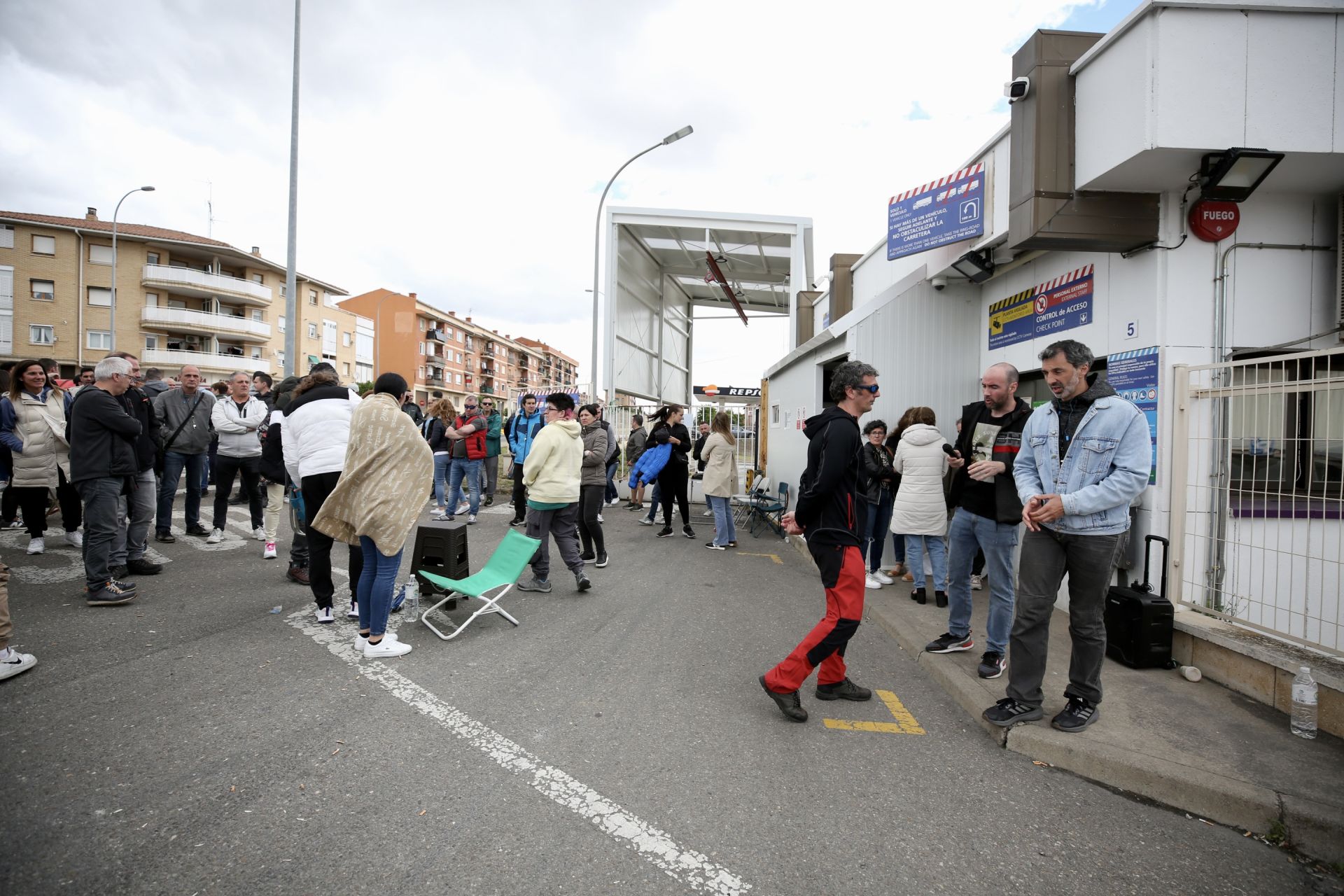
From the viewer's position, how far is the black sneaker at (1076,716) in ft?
11.2

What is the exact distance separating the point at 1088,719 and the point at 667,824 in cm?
237

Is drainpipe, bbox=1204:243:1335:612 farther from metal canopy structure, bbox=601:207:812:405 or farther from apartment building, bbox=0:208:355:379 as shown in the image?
apartment building, bbox=0:208:355:379

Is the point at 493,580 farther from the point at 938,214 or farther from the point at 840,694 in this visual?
the point at 938,214

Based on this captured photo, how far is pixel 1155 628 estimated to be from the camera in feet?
14.1

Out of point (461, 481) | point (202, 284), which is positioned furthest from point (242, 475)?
point (202, 284)

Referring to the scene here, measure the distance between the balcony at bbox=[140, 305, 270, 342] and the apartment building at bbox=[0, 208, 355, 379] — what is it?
0.06 metres

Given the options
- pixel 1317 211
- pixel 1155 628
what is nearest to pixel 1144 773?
pixel 1155 628

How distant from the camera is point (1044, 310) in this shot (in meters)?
6.28

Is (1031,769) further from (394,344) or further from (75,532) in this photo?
(394,344)

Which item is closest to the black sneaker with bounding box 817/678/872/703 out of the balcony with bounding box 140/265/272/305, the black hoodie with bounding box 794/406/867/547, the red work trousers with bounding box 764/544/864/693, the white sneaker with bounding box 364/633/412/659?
the red work trousers with bounding box 764/544/864/693

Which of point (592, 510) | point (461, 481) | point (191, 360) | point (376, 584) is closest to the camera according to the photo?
point (376, 584)

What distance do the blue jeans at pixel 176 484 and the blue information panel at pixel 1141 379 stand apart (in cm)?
926

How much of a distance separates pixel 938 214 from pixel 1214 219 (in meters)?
2.86

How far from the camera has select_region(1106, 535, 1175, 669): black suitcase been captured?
4.32 metres
